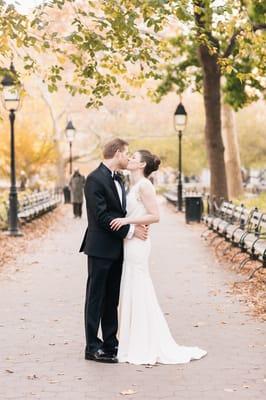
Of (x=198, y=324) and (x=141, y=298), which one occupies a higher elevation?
(x=141, y=298)

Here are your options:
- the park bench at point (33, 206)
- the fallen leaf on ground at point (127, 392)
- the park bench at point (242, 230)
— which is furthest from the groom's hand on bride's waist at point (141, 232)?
the park bench at point (33, 206)

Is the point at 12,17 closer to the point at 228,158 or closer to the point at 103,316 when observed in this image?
the point at 103,316

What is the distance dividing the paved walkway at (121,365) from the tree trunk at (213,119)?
27.0 ft

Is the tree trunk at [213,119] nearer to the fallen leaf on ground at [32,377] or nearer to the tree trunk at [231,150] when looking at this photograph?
the tree trunk at [231,150]

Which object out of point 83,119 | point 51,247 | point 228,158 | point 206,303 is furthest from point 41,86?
point 206,303

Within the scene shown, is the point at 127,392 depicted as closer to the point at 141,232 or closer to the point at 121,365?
the point at 121,365

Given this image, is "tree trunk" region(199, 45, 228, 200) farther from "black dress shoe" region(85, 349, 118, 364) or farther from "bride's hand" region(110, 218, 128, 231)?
"black dress shoe" region(85, 349, 118, 364)

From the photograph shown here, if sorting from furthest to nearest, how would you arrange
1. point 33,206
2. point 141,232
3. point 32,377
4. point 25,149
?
1. point 25,149
2. point 33,206
3. point 141,232
4. point 32,377

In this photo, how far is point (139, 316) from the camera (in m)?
8.01

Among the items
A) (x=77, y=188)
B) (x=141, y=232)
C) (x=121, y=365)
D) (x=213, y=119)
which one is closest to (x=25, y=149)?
(x=77, y=188)

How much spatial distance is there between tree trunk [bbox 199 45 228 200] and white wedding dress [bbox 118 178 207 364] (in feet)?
51.7

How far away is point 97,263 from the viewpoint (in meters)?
7.96

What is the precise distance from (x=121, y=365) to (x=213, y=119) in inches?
672

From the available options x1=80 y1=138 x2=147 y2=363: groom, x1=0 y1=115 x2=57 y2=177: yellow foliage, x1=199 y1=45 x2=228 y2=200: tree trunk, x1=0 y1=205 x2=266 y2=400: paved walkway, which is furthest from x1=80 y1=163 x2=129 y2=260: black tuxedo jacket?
x1=0 y1=115 x2=57 y2=177: yellow foliage
